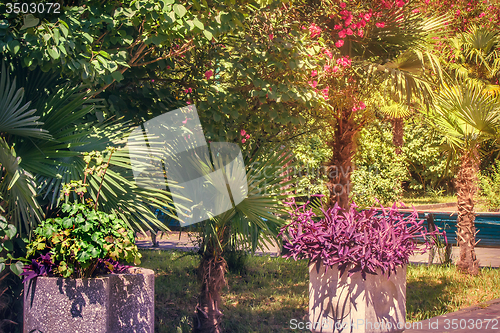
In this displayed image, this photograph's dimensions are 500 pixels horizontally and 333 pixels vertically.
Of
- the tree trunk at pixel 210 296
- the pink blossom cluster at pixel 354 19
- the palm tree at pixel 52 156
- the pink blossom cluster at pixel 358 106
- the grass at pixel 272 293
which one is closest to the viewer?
the palm tree at pixel 52 156

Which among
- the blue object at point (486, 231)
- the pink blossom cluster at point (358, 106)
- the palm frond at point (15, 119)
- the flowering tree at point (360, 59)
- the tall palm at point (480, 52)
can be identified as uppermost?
the tall palm at point (480, 52)

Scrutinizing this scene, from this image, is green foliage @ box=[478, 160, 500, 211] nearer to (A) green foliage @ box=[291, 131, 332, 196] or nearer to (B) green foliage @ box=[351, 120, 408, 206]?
(B) green foliage @ box=[351, 120, 408, 206]

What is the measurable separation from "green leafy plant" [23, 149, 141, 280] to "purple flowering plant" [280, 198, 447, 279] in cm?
128

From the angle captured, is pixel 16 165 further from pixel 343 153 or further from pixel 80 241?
pixel 343 153

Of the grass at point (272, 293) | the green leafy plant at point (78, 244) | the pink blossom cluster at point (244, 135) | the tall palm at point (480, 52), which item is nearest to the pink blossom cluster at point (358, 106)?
the pink blossom cluster at point (244, 135)

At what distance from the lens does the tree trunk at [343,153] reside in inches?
255

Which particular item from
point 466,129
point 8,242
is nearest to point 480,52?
point 466,129

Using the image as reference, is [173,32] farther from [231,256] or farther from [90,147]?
[231,256]

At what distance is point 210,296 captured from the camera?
481 centimetres

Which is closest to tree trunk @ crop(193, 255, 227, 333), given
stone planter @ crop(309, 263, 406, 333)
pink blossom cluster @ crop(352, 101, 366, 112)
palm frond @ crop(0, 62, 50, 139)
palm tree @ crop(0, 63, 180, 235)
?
palm tree @ crop(0, 63, 180, 235)

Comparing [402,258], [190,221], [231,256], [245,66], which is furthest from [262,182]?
[231,256]

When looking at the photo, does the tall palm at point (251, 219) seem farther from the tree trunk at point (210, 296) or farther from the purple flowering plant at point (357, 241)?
the purple flowering plant at point (357, 241)

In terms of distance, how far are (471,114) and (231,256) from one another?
4459 millimetres

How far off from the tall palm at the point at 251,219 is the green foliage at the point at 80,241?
3.75ft
